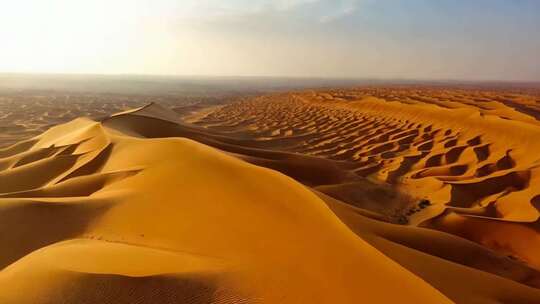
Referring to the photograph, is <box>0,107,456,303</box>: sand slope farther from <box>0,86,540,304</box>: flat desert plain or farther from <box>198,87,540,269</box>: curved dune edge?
<box>198,87,540,269</box>: curved dune edge

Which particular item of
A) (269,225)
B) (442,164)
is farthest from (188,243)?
(442,164)

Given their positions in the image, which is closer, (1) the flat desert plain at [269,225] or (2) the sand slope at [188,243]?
(2) the sand slope at [188,243]

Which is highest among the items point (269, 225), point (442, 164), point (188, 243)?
point (269, 225)

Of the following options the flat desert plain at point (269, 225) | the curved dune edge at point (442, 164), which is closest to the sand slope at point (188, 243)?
the flat desert plain at point (269, 225)

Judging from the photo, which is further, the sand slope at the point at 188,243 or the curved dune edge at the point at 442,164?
the curved dune edge at the point at 442,164

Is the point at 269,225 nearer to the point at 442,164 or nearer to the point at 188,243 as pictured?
the point at 188,243

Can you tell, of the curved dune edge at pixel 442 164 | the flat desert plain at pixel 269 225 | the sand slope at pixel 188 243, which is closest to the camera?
the sand slope at pixel 188 243

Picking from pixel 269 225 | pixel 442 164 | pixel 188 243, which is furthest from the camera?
pixel 442 164

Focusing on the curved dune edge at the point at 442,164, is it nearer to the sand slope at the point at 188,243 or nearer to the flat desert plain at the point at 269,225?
the flat desert plain at the point at 269,225

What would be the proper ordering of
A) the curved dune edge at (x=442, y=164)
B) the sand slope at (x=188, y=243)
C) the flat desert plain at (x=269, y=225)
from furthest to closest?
the curved dune edge at (x=442, y=164) < the flat desert plain at (x=269, y=225) < the sand slope at (x=188, y=243)
